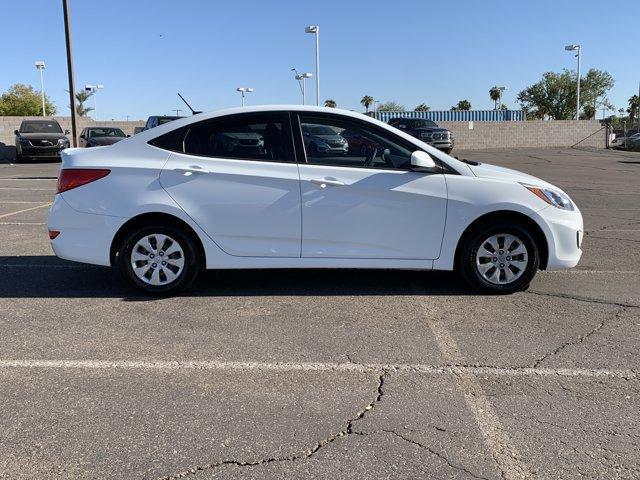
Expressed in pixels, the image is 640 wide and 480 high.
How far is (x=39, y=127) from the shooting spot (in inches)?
1022

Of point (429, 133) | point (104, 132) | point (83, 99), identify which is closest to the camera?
point (104, 132)

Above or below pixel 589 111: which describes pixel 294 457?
below

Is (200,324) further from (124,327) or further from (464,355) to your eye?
(464,355)

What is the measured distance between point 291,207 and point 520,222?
211 cm

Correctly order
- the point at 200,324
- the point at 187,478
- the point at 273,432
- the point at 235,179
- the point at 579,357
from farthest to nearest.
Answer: the point at 235,179, the point at 200,324, the point at 579,357, the point at 273,432, the point at 187,478

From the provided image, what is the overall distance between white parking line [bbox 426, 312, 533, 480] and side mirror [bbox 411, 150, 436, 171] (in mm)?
1654

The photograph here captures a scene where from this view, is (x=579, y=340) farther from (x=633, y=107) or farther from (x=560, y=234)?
(x=633, y=107)

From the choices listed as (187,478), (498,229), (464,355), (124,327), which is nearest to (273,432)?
(187,478)

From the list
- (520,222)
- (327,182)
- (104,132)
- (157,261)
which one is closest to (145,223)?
(157,261)

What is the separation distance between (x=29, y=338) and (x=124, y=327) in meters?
0.69

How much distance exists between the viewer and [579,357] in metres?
4.24

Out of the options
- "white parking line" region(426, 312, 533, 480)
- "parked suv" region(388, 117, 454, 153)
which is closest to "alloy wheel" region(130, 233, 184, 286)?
"white parking line" region(426, 312, 533, 480)

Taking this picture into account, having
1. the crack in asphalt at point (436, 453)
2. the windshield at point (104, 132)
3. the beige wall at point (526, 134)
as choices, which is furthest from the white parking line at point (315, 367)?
the beige wall at point (526, 134)

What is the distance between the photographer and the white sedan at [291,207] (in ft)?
17.9
